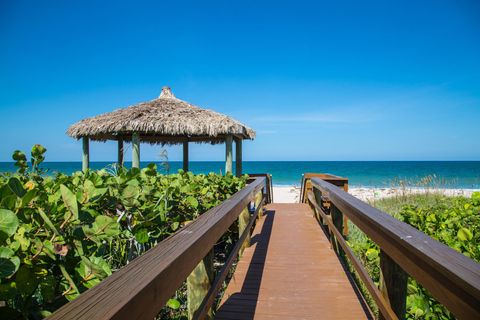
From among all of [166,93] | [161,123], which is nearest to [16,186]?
[161,123]

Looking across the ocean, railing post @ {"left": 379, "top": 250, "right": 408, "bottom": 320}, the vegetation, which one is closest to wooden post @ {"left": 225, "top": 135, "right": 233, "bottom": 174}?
the vegetation

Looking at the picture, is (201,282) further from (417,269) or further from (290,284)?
(290,284)

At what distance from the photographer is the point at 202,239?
1.32 metres

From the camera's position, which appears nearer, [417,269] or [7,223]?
[7,223]

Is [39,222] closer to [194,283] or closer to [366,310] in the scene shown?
[194,283]

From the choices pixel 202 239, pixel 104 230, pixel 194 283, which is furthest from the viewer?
pixel 194 283

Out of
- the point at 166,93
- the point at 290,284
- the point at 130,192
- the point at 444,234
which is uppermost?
the point at 166,93

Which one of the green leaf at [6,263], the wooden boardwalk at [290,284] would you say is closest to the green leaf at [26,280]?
the green leaf at [6,263]

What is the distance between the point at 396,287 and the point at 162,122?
23.3 feet

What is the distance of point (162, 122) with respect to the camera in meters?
7.84

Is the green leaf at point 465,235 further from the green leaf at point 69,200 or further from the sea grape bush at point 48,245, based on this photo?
the green leaf at point 69,200

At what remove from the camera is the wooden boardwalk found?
224cm

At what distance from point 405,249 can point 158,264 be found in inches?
38.3

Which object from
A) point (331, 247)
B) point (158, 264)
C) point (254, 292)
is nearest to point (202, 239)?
point (158, 264)
